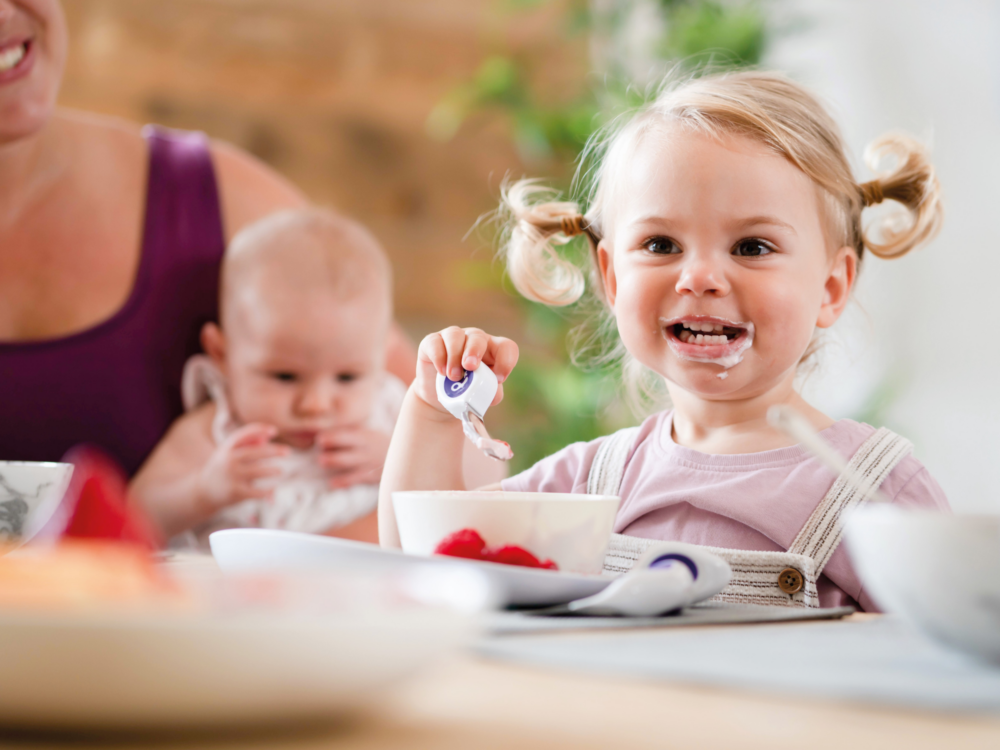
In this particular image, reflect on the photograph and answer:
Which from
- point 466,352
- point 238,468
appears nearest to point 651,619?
point 466,352

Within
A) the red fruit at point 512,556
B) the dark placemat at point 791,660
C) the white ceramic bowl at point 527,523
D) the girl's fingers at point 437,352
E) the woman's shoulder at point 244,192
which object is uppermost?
the woman's shoulder at point 244,192

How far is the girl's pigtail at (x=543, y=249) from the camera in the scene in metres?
1.31

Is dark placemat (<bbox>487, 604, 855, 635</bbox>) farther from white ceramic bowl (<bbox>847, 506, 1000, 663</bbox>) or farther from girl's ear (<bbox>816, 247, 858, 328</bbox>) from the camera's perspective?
girl's ear (<bbox>816, 247, 858, 328</bbox>)

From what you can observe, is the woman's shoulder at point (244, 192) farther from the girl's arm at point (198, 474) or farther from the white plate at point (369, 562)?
the white plate at point (369, 562)

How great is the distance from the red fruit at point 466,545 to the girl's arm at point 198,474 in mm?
930

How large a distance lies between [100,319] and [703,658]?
139 centimetres

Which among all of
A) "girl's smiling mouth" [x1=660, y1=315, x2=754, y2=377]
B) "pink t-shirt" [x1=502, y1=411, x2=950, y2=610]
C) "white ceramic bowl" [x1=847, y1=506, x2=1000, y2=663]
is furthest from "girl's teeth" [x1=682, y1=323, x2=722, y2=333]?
"white ceramic bowl" [x1=847, y1=506, x2=1000, y2=663]

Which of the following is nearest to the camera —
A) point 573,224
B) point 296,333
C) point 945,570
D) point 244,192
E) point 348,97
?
point 945,570

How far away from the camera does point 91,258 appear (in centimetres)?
162

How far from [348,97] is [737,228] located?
8.04 ft

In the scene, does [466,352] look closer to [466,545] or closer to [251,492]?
[466,545]

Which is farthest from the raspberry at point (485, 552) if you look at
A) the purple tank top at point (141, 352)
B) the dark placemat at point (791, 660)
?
the purple tank top at point (141, 352)

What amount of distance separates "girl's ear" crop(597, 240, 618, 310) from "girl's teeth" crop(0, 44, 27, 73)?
37.7 inches

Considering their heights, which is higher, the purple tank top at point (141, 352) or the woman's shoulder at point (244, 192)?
the woman's shoulder at point (244, 192)
